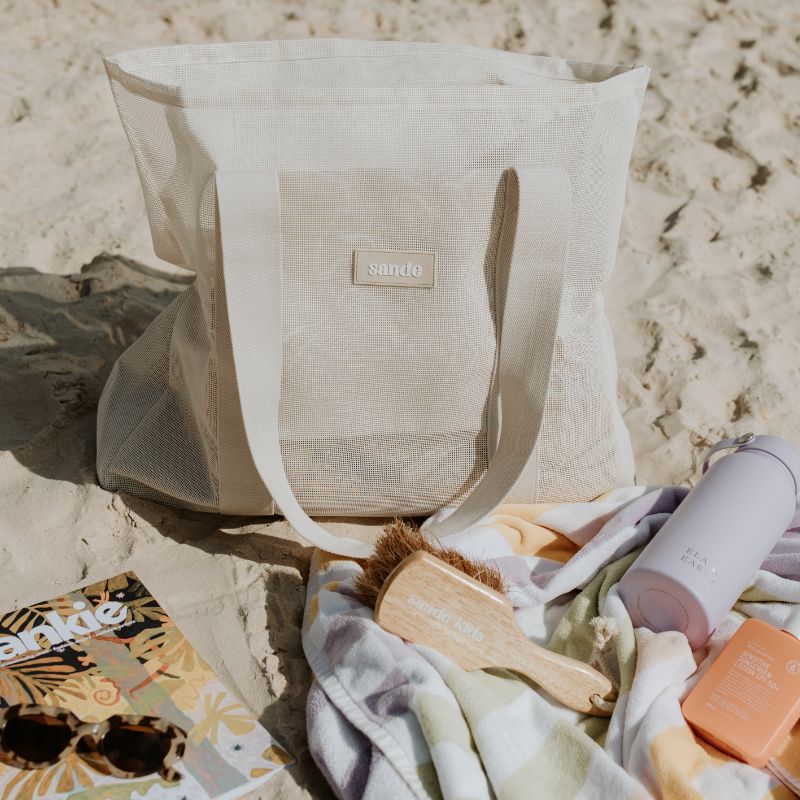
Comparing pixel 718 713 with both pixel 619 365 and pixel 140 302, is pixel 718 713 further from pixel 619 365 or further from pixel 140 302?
pixel 140 302

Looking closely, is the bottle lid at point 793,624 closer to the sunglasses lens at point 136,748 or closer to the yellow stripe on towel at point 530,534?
the yellow stripe on towel at point 530,534

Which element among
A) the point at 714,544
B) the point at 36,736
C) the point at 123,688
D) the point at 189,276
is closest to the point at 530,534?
the point at 714,544

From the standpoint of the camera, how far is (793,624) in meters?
1.16

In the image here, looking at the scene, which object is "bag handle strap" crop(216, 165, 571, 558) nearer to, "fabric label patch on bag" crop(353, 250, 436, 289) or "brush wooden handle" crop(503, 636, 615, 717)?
"fabric label patch on bag" crop(353, 250, 436, 289)

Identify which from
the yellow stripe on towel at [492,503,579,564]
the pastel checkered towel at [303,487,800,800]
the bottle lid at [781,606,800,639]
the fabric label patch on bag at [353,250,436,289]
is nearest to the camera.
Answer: the pastel checkered towel at [303,487,800,800]

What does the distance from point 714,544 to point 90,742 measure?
29.3 inches

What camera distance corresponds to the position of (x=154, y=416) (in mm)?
1499

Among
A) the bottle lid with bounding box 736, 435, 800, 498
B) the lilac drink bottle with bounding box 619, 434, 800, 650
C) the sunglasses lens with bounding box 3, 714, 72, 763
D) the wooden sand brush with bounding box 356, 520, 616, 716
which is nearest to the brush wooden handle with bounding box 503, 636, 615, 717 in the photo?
the wooden sand brush with bounding box 356, 520, 616, 716

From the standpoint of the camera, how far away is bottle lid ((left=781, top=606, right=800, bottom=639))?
115 centimetres

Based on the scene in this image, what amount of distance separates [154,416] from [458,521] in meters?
0.49

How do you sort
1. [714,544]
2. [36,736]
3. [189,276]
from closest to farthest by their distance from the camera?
[36,736]
[714,544]
[189,276]

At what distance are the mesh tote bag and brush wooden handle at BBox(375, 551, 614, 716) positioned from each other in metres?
0.20

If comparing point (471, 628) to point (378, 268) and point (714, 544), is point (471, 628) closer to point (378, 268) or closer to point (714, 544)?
point (714, 544)

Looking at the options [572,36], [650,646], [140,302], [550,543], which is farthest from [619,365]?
[572,36]
